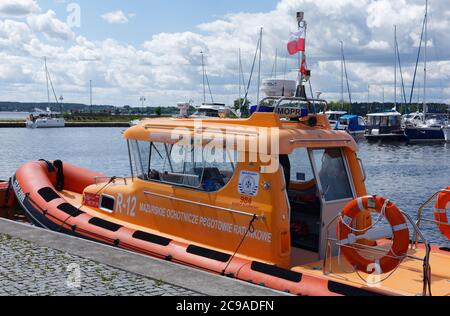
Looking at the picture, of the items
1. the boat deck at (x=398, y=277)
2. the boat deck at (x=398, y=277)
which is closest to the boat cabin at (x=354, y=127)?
the boat deck at (x=398, y=277)

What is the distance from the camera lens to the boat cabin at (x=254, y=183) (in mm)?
7152

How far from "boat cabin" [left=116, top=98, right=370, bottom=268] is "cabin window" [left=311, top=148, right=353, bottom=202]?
14 millimetres

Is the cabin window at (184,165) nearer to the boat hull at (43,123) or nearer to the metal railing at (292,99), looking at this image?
the metal railing at (292,99)

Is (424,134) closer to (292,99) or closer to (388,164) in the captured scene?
(388,164)

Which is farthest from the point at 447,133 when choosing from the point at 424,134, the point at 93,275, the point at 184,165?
the point at 93,275

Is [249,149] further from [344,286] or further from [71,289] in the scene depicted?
[71,289]

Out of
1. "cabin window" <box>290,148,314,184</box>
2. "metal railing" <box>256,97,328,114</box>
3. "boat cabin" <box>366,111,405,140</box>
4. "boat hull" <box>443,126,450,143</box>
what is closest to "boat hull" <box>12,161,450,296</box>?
"cabin window" <box>290,148,314,184</box>

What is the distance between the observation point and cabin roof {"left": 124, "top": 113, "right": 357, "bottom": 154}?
23.7 ft

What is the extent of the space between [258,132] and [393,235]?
2.18 metres

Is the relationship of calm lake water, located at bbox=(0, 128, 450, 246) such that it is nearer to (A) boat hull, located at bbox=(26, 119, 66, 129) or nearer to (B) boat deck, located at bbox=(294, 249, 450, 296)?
(B) boat deck, located at bbox=(294, 249, 450, 296)

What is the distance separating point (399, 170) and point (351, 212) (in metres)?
24.5

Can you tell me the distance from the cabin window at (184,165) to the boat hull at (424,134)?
1765 inches
